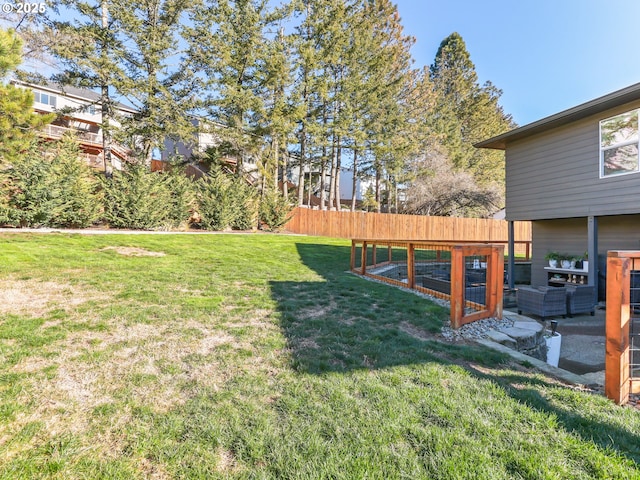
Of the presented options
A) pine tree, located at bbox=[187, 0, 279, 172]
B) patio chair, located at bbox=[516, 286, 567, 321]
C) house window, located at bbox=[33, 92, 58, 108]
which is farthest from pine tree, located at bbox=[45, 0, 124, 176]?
patio chair, located at bbox=[516, 286, 567, 321]

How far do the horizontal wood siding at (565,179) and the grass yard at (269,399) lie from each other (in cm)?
554

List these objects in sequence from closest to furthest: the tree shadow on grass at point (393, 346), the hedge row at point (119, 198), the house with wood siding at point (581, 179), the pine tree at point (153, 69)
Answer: the tree shadow on grass at point (393, 346) → the house with wood siding at point (581, 179) → the hedge row at point (119, 198) → the pine tree at point (153, 69)

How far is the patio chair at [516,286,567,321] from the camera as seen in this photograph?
607 cm

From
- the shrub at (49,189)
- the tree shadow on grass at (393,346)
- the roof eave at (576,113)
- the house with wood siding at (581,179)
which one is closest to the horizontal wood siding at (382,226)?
the house with wood siding at (581,179)

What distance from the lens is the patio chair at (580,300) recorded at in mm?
6357

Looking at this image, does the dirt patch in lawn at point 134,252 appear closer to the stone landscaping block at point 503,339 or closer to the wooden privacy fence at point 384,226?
the stone landscaping block at point 503,339

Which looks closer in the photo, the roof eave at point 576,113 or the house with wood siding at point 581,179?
the roof eave at point 576,113

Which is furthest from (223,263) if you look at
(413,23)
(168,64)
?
(413,23)

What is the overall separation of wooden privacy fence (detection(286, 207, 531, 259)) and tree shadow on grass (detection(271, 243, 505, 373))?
11596 millimetres

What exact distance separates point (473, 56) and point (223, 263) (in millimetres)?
30633

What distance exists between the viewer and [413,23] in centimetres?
2286

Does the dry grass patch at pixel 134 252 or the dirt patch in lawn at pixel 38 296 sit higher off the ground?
the dry grass patch at pixel 134 252

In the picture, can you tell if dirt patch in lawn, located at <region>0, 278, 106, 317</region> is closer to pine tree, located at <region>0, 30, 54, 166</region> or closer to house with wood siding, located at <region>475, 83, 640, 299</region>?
pine tree, located at <region>0, 30, 54, 166</region>

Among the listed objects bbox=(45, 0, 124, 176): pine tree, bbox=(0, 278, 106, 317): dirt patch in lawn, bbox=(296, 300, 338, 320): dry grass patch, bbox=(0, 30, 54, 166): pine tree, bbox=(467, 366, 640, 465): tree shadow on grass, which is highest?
bbox=(45, 0, 124, 176): pine tree
